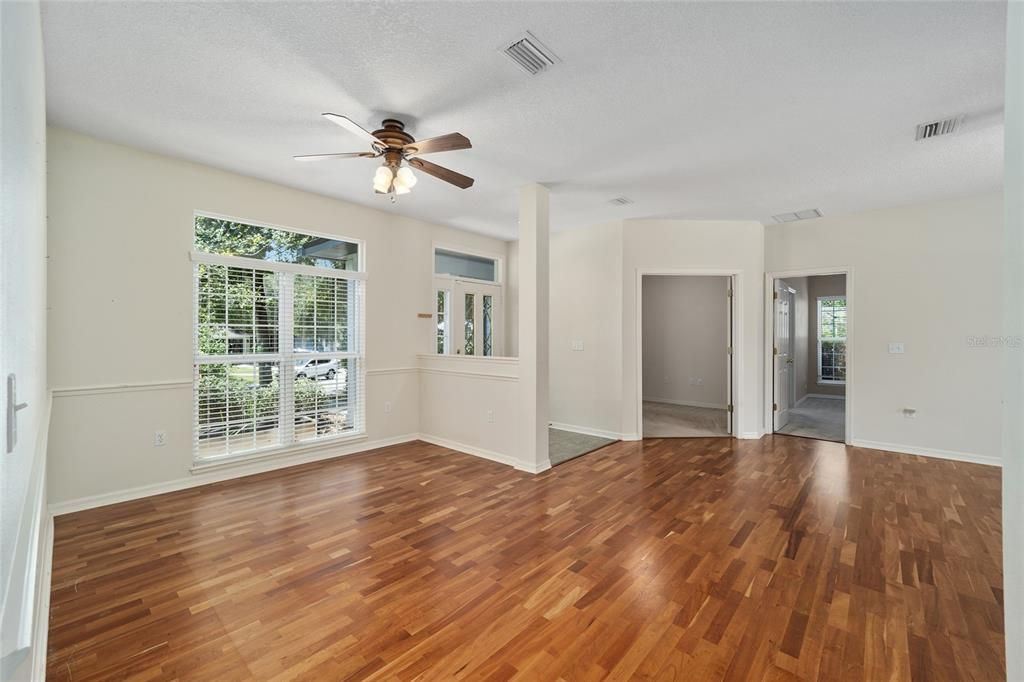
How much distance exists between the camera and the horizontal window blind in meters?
3.77

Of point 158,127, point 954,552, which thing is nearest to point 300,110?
point 158,127

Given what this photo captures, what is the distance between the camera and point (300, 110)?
278 cm

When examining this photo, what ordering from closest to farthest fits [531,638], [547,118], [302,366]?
[531,638] < [547,118] < [302,366]

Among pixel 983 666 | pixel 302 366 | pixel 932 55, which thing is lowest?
pixel 983 666

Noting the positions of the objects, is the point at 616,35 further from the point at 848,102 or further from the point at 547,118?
the point at 848,102

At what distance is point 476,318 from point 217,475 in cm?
352

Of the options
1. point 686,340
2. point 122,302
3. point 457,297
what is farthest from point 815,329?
point 122,302

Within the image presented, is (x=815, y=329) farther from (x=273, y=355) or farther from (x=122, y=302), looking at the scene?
(x=122, y=302)

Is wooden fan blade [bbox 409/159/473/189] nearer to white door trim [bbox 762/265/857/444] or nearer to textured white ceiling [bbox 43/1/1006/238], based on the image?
textured white ceiling [bbox 43/1/1006/238]

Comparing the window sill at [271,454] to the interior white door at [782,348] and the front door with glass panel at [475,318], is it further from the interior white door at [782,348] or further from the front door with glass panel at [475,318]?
the interior white door at [782,348]

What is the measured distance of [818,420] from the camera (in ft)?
21.3

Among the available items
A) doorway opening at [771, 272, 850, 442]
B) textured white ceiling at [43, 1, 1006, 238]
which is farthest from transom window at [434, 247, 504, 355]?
doorway opening at [771, 272, 850, 442]

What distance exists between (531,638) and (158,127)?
3969 mm

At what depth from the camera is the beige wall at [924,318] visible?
4.35m
